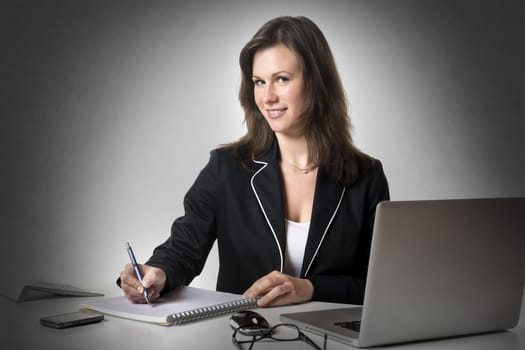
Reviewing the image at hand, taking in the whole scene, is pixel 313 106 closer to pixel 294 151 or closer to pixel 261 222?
pixel 294 151

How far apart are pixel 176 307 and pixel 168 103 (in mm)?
2435

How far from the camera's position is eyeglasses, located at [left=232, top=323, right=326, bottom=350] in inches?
47.9

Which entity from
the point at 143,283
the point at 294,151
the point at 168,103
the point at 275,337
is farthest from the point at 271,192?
the point at 168,103

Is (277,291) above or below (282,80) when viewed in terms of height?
below

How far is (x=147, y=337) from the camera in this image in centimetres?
127

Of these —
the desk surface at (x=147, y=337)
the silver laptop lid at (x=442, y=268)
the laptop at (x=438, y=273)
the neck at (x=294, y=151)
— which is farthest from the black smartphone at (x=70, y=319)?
the neck at (x=294, y=151)

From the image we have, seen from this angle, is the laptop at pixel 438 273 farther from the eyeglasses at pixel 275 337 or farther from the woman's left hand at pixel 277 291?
the woman's left hand at pixel 277 291

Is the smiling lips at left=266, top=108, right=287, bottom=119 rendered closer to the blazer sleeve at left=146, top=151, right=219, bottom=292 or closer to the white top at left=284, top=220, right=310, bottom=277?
the blazer sleeve at left=146, top=151, right=219, bottom=292

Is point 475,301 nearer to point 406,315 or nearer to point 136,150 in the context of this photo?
point 406,315

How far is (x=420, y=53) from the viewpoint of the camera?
3867 millimetres

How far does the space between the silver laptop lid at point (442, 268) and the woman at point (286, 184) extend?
96cm

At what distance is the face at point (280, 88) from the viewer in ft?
7.71

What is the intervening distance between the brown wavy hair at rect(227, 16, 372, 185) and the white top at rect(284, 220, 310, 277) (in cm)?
24

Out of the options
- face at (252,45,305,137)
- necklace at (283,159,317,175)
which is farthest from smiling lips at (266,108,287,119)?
necklace at (283,159,317,175)
